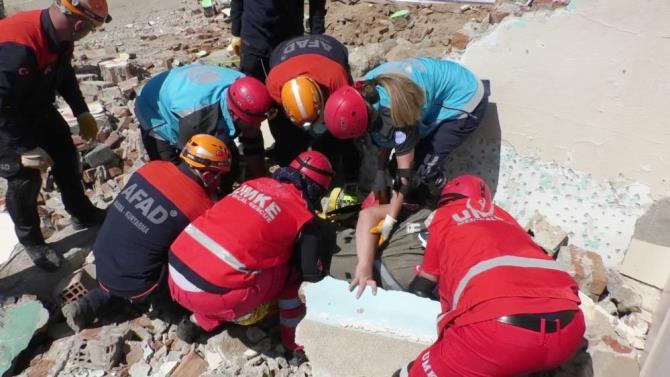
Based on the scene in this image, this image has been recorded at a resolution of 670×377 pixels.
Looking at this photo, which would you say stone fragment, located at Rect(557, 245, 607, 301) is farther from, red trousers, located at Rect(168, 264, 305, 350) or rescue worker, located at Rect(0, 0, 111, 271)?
rescue worker, located at Rect(0, 0, 111, 271)

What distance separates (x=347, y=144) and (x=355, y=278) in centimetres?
148

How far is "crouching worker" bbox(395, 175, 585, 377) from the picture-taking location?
2.22 metres

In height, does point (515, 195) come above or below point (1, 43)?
below

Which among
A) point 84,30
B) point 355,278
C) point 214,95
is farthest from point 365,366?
point 84,30

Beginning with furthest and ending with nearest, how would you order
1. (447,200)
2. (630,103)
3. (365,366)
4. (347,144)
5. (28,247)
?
1. (347,144)
2. (28,247)
3. (630,103)
4. (365,366)
5. (447,200)

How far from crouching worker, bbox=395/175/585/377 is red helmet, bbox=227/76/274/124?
157cm

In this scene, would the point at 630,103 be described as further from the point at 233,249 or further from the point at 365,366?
the point at 233,249

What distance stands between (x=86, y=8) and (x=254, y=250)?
76.7 inches

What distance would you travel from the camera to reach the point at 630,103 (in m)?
3.27

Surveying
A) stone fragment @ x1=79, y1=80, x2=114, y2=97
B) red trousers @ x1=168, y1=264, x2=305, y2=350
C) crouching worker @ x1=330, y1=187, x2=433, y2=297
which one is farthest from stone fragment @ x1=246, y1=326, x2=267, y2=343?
stone fragment @ x1=79, y1=80, x2=114, y2=97

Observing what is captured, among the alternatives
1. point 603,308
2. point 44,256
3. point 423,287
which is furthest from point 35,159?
point 603,308

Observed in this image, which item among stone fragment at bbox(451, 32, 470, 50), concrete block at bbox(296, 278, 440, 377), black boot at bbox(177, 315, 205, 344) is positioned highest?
stone fragment at bbox(451, 32, 470, 50)

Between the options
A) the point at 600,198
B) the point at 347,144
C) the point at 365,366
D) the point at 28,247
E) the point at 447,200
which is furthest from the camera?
the point at 347,144

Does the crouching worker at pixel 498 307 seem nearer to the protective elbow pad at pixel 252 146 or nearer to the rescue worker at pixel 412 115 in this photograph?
the rescue worker at pixel 412 115
